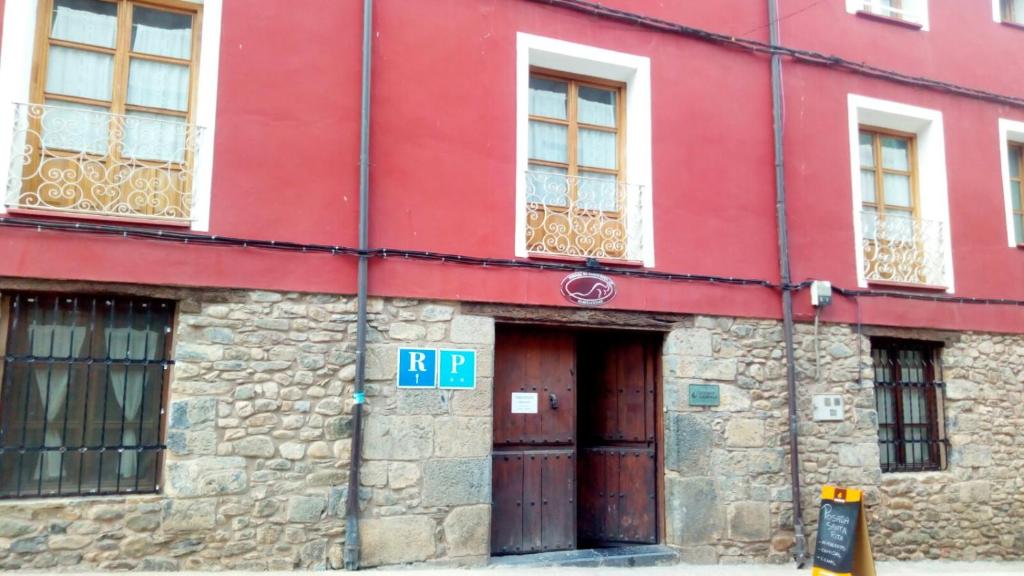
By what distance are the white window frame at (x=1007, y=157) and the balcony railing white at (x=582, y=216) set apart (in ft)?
14.7

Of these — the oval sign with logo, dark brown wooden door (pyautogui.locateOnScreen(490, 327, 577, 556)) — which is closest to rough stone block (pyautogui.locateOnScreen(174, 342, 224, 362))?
dark brown wooden door (pyautogui.locateOnScreen(490, 327, 577, 556))

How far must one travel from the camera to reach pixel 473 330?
6406 mm

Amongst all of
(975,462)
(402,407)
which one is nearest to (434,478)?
(402,407)

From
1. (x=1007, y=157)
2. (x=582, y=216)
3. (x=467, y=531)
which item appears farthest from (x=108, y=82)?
(x=1007, y=157)

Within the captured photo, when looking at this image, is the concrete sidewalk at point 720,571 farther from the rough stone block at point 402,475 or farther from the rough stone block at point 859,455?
the rough stone block at point 859,455

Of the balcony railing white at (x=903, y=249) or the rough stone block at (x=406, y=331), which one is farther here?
the balcony railing white at (x=903, y=249)

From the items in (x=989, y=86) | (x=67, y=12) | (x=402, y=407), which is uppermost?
(x=989, y=86)

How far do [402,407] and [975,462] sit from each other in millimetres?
5916

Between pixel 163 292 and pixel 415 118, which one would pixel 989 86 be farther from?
pixel 163 292

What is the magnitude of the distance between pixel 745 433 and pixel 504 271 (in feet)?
8.75

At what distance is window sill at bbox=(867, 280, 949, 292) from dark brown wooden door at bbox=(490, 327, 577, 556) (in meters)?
3.29

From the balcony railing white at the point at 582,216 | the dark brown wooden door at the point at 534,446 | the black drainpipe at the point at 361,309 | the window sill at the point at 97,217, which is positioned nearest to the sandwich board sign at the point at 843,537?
the dark brown wooden door at the point at 534,446

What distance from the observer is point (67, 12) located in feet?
19.1

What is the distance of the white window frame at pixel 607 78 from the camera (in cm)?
677
